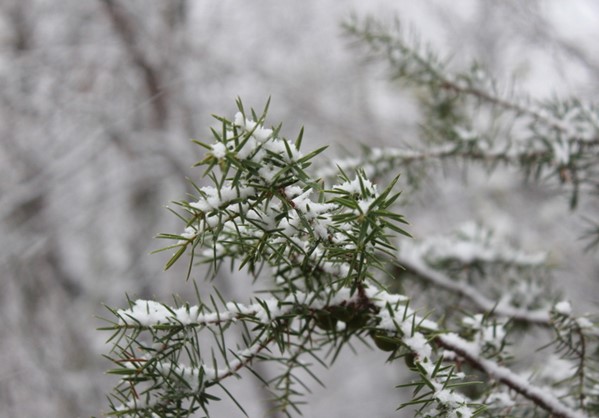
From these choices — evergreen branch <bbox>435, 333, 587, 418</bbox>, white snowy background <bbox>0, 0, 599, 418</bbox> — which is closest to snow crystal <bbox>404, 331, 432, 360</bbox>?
evergreen branch <bbox>435, 333, 587, 418</bbox>

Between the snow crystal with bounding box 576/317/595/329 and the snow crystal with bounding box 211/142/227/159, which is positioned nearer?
the snow crystal with bounding box 211/142/227/159

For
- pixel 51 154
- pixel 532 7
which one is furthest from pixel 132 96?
pixel 532 7

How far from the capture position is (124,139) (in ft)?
8.57

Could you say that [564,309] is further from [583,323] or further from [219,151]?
[219,151]

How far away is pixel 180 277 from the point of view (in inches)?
119

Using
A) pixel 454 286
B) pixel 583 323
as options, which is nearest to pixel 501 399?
pixel 583 323

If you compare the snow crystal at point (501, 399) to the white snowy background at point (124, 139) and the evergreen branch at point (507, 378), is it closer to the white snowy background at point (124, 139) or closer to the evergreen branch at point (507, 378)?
the evergreen branch at point (507, 378)

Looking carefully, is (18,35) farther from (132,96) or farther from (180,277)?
→ (180,277)

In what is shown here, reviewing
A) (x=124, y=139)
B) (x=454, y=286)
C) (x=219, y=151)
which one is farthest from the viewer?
(x=124, y=139)

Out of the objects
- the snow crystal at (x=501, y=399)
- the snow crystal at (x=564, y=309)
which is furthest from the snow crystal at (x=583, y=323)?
the snow crystal at (x=501, y=399)

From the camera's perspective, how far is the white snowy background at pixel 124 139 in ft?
7.54

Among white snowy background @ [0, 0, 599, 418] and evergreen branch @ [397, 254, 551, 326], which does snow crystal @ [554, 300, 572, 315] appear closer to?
evergreen branch @ [397, 254, 551, 326]

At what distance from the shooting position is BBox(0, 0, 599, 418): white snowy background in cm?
230

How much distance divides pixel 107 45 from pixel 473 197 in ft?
9.04
